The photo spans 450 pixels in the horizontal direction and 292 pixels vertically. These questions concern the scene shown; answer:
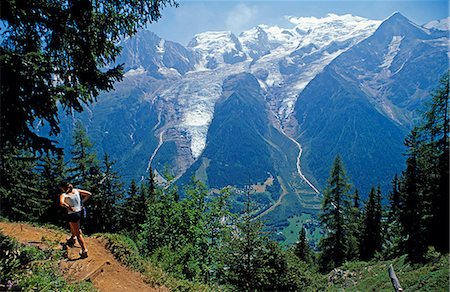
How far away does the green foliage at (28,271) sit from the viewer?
23.3 feet

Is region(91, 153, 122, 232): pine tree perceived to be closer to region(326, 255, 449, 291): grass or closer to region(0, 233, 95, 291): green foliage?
region(326, 255, 449, 291): grass

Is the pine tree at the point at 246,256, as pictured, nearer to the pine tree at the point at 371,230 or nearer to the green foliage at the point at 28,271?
the green foliage at the point at 28,271

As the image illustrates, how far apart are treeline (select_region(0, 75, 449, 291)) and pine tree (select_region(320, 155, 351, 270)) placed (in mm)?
113

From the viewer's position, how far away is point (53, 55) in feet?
27.7

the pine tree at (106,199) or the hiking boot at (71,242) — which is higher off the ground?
the pine tree at (106,199)

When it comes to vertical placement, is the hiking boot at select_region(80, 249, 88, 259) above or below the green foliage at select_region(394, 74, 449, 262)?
below

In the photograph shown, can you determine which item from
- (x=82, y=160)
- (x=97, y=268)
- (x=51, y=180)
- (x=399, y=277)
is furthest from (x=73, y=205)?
(x=51, y=180)

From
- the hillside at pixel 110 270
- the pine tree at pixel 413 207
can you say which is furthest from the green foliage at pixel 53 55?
the pine tree at pixel 413 207

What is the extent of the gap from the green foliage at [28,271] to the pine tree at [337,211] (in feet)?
108

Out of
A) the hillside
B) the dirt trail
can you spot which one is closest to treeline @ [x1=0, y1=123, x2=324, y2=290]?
the hillside

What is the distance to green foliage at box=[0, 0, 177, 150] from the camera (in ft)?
23.4

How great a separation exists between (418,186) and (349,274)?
1170 cm

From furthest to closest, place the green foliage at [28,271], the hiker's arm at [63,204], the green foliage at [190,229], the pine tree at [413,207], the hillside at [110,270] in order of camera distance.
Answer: the pine tree at [413,207] → the green foliage at [190,229] → the hiker's arm at [63,204] → the hillside at [110,270] → the green foliage at [28,271]

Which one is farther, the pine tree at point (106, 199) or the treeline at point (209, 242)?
the pine tree at point (106, 199)
